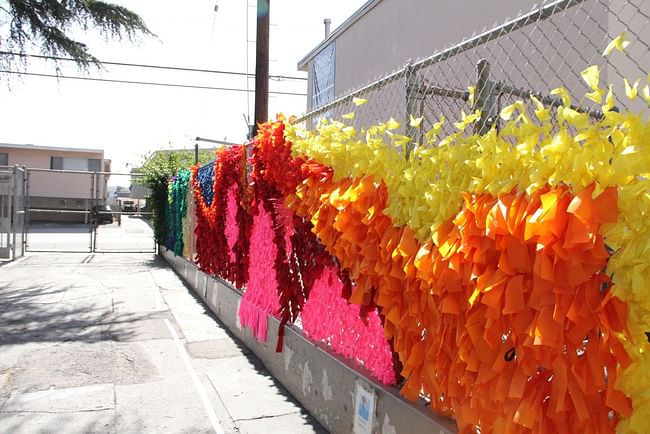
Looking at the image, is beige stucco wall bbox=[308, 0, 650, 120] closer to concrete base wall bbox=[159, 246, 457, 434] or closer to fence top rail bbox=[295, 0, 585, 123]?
fence top rail bbox=[295, 0, 585, 123]

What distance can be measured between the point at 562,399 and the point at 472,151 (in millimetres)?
1075

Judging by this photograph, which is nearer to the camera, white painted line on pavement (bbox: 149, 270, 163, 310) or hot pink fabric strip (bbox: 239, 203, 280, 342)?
hot pink fabric strip (bbox: 239, 203, 280, 342)

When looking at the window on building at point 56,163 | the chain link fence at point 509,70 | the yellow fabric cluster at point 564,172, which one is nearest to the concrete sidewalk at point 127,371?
the yellow fabric cluster at point 564,172

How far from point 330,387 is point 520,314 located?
2443 millimetres

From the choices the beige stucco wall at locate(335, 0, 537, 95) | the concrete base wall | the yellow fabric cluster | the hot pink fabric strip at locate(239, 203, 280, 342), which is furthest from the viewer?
the beige stucco wall at locate(335, 0, 537, 95)

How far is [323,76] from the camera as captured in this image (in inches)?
677

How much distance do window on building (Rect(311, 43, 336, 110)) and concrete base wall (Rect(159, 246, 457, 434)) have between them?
10.5m

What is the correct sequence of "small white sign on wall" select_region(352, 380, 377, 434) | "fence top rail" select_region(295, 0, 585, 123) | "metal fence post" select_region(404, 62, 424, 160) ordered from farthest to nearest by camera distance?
"small white sign on wall" select_region(352, 380, 377, 434)
"metal fence post" select_region(404, 62, 424, 160)
"fence top rail" select_region(295, 0, 585, 123)

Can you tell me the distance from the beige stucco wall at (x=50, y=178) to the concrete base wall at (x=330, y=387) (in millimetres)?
27432

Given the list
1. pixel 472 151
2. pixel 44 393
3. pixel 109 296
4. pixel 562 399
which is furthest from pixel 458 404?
pixel 109 296

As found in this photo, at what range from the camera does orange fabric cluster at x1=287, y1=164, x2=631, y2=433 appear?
70.1 inches

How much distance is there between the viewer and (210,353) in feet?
20.9

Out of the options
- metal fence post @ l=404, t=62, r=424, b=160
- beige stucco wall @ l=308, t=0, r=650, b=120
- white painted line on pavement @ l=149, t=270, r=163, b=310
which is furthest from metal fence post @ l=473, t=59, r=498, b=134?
white painted line on pavement @ l=149, t=270, r=163, b=310

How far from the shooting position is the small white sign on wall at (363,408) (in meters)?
3.45
